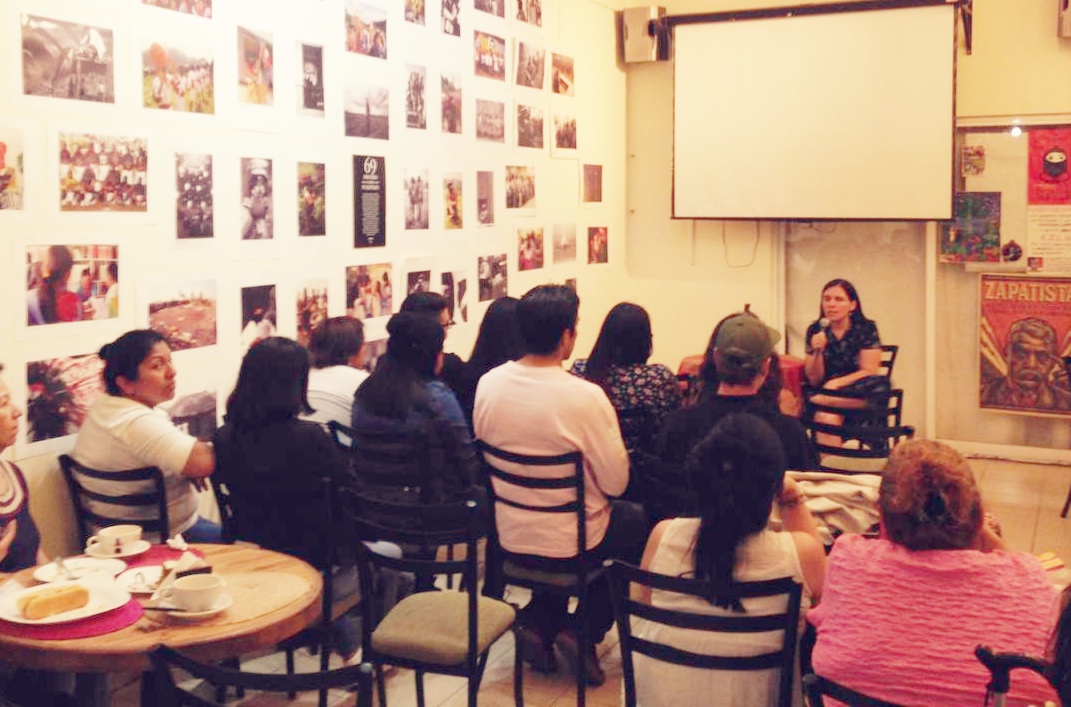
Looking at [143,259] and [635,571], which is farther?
[143,259]

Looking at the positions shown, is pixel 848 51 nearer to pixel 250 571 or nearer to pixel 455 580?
pixel 455 580

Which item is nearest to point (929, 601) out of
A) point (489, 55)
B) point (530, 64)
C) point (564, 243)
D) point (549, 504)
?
point (549, 504)

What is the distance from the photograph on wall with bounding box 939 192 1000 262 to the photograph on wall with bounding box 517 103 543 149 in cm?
262

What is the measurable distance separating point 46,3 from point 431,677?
2.63m

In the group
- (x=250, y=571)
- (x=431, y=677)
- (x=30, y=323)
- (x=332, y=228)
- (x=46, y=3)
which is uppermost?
(x=46, y=3)

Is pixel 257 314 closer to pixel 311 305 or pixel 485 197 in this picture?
pixel 311 305

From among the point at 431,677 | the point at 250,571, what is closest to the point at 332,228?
the point at 431,677

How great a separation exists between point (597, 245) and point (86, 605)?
5.59 meters

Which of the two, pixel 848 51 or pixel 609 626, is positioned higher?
pixel 848 51

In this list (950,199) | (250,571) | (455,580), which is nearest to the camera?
(250,571)

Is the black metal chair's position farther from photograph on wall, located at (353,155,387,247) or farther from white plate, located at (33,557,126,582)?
photograph on wall, located at (353,155,387,247)

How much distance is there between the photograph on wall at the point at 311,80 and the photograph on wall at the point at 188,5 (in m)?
0.55

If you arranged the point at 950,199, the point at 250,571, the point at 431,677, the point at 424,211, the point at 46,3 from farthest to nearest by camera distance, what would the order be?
the point at 950,199 < the point at 424,211 < the point at 431,677 < the point at 46,3 < the point at 250,571

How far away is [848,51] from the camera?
23.8ft
